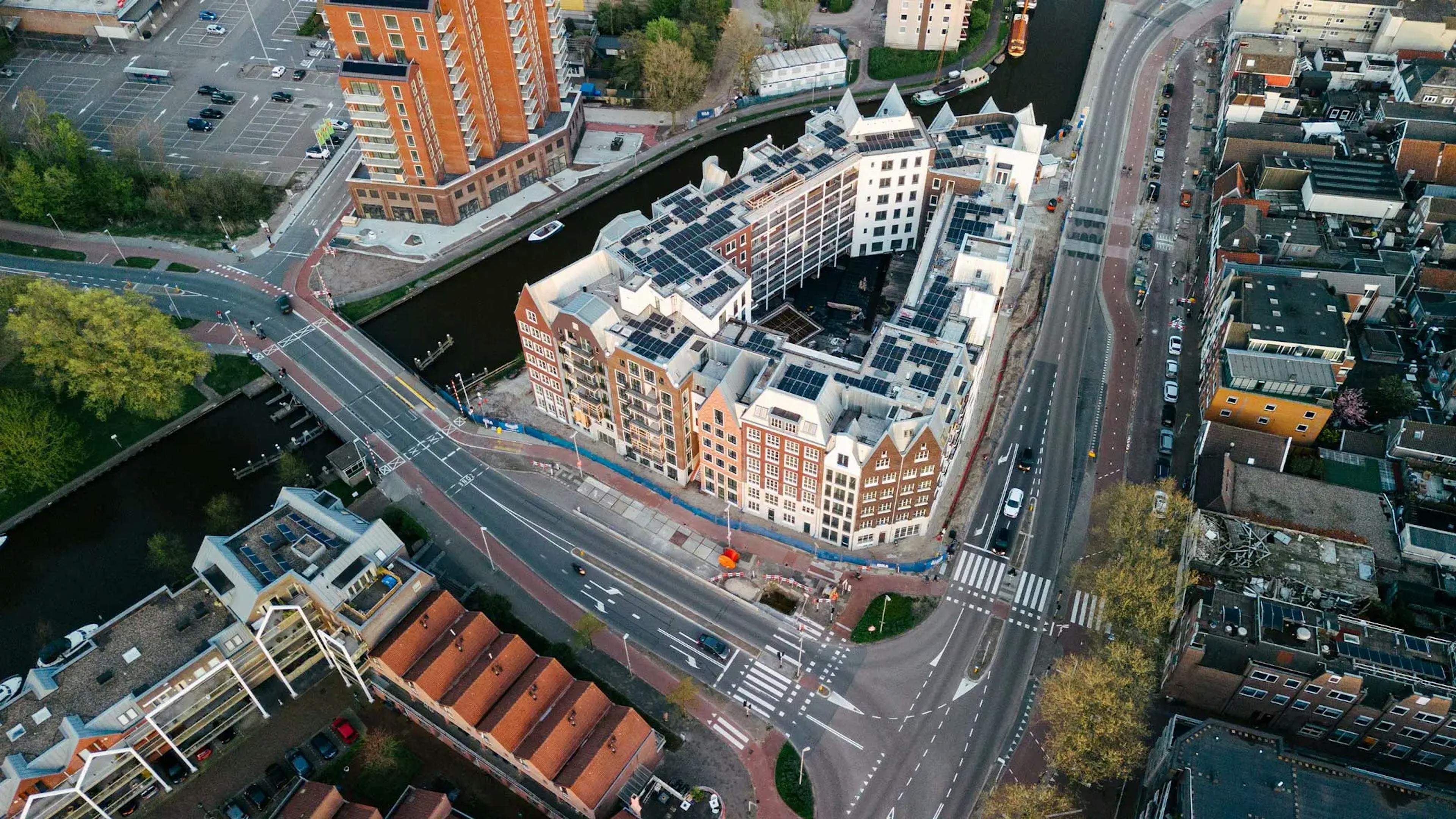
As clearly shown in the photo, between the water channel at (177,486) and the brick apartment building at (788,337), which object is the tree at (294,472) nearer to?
the water channel at (177,486)

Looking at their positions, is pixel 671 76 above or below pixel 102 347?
above

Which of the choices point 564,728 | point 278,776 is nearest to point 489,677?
point 564,728

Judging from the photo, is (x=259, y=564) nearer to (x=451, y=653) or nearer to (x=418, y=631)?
(x=418, y=631)

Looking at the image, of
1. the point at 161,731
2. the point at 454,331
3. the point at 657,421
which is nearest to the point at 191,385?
the point at 454,331

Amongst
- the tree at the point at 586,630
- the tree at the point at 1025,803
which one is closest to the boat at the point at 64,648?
the tree at the point at 586,630

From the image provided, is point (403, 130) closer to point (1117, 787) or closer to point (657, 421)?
point (657, 421)

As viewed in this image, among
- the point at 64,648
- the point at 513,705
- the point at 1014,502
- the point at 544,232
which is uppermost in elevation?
the point at 544,232
